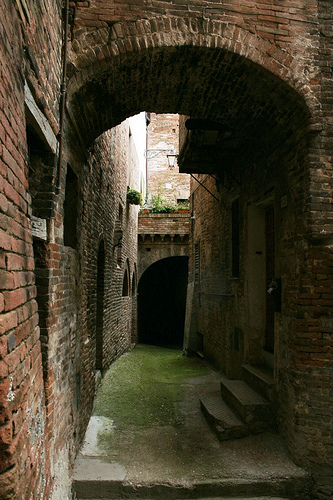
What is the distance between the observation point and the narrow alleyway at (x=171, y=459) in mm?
4070

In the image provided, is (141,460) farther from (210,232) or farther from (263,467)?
(210,232)

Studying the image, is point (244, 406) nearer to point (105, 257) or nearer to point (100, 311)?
point (100, 311)

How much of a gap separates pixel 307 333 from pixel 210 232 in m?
6.01

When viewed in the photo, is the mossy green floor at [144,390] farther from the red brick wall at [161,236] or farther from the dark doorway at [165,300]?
the dark doorway at [165,300]

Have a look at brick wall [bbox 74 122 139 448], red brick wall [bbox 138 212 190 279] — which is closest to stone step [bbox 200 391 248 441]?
brick wall [bbox 74 122 139 448]

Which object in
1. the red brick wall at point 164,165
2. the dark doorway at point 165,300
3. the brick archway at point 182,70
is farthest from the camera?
the red brick wall at point 164,165

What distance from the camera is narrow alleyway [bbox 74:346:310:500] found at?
4070 millimetres

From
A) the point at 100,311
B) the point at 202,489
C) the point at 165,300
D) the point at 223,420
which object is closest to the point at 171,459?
the point at 202,489

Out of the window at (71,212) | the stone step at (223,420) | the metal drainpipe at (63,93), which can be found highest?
the metal drainpipe at (63,93)

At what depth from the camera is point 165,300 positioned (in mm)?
22484

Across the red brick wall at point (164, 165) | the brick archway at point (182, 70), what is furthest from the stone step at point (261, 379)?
the red brick wall at point (164, 165)

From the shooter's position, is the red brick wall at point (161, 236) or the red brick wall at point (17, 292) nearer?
the red brick wall at point (17, 292)

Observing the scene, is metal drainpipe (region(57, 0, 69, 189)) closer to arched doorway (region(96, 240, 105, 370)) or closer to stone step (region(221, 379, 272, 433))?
stone step (region(221, 379, 272, 433))

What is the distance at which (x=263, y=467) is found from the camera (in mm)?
4309
